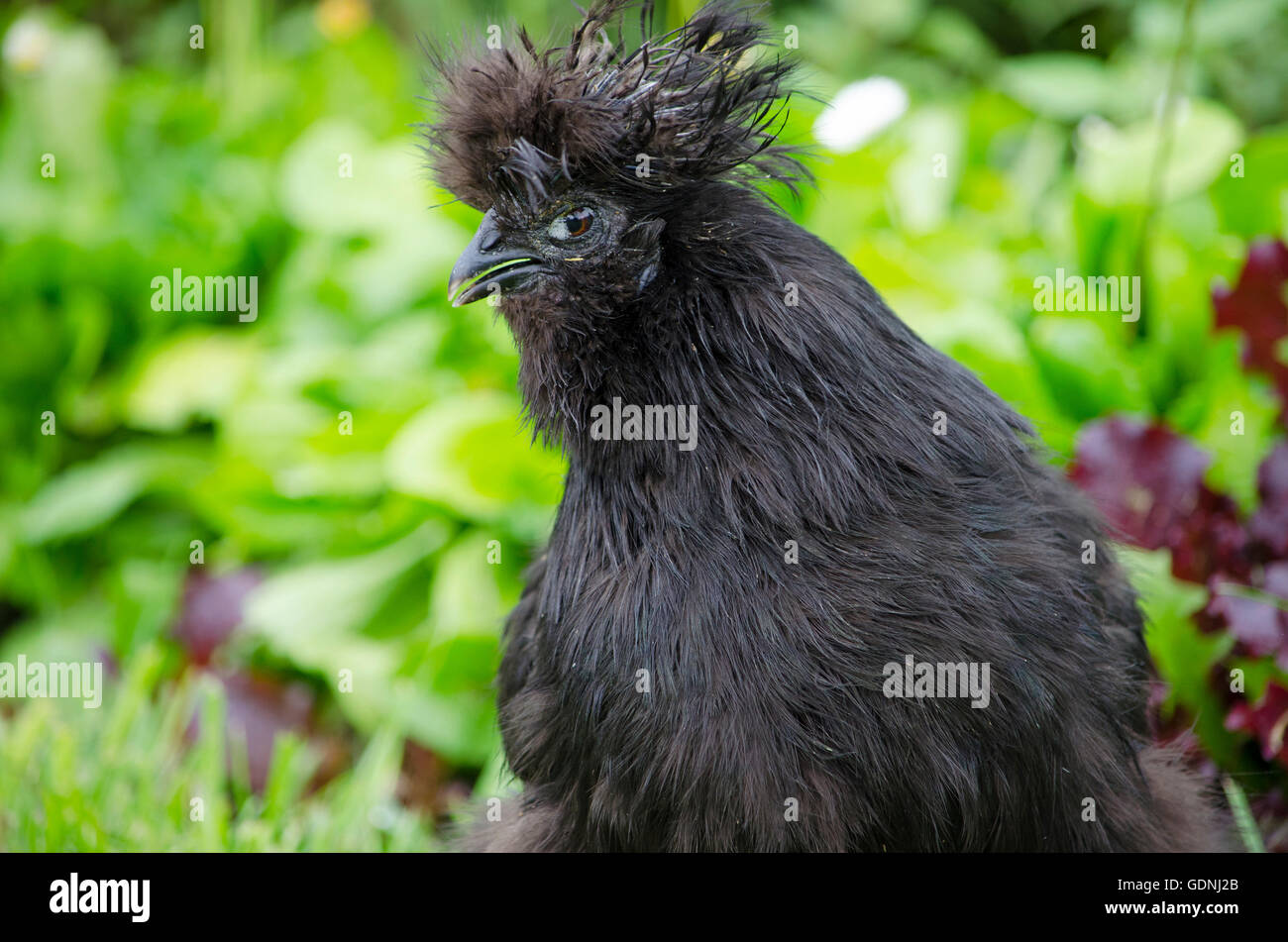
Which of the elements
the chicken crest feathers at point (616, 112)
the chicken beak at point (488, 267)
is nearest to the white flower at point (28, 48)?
the chicken crest feathers at point (616, 112)

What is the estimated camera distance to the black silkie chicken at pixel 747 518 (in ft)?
Answer: 7.01

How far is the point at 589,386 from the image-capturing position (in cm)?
227

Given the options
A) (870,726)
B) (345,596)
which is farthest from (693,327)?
(345,596)

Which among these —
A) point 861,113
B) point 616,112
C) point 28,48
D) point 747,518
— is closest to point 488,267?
point 616,112

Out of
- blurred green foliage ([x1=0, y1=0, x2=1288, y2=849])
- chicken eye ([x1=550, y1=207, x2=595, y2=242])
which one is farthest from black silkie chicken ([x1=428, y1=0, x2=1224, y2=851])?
blurred green foliage ([x1=0, y1=0, x2=1288, y2=849])

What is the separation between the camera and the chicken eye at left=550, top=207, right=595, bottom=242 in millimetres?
2252

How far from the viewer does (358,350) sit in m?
4.89

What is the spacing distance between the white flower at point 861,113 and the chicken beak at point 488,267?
9.15ft

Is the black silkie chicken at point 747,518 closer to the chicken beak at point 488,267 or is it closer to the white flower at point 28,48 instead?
the chicken beak at point 488,267

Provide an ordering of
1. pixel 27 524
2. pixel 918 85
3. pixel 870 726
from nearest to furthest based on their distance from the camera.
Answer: pixel 870 726, pixel 27 524, pixel 918 85

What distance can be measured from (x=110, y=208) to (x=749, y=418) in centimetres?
482

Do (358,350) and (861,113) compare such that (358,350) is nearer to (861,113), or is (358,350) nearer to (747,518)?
(861,113)

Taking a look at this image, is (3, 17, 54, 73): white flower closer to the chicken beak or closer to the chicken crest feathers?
the chicken crest feathers

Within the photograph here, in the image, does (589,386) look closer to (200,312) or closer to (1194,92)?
(200,312)
